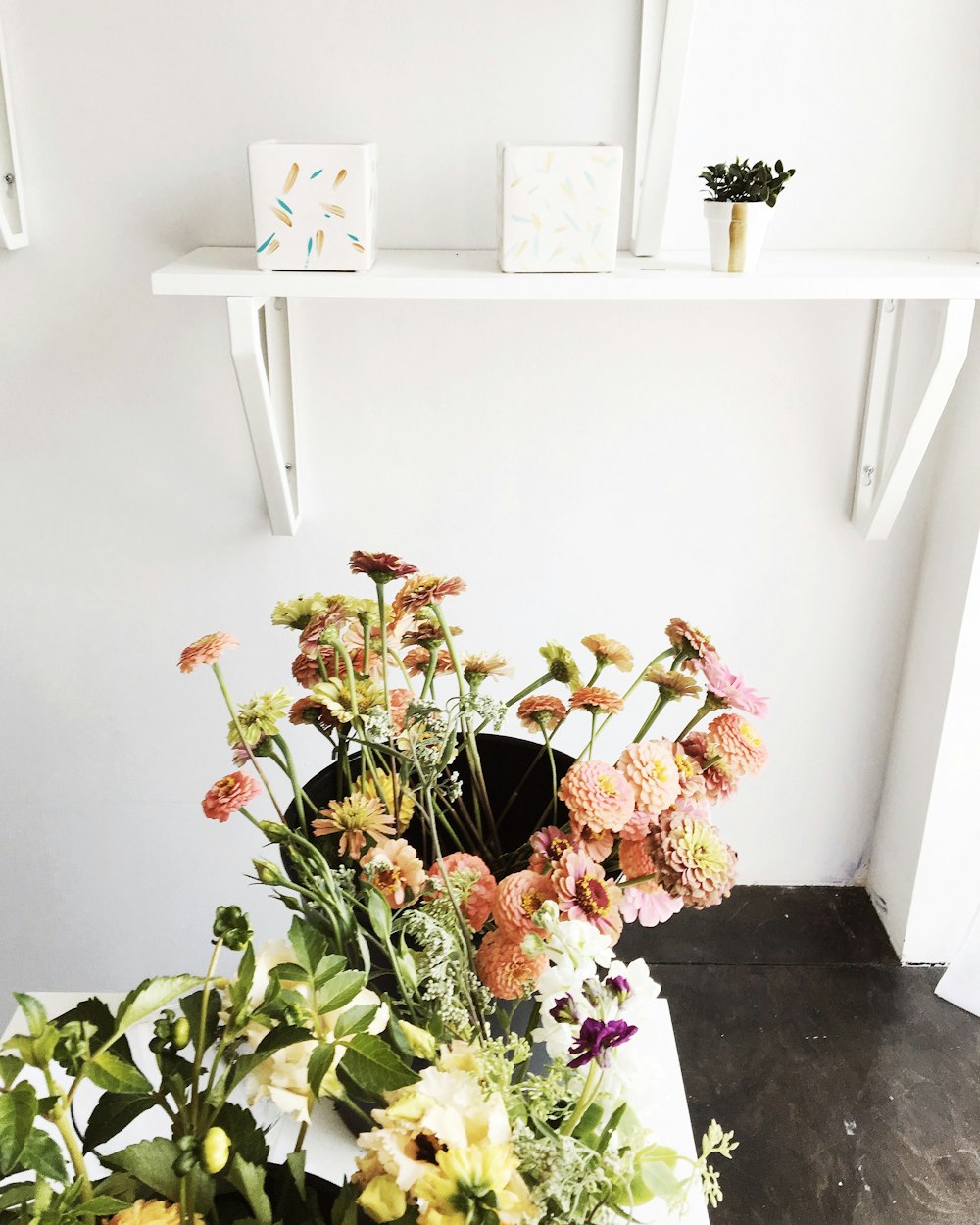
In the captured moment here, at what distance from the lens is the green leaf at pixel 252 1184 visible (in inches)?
17.9

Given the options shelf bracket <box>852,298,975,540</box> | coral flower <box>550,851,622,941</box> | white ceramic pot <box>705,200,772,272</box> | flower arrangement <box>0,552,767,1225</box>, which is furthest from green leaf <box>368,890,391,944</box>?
shelf bracket <box>852,298,975,540</box>

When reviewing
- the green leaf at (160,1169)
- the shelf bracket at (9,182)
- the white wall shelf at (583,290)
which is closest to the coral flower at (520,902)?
the green leaf at (160,1169)

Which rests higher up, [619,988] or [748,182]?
[748,182]

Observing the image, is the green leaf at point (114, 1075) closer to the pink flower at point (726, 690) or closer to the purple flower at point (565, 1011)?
the purple flower at point (565, 1011)

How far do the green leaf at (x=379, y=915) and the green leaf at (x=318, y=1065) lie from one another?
11cm

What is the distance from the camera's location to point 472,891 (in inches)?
26.0

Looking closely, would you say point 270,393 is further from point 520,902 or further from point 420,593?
point 520,902

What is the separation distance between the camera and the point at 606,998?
0.54 metres

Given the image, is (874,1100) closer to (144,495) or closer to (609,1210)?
(609,1210)

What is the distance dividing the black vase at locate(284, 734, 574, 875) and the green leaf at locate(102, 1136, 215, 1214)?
300 mm

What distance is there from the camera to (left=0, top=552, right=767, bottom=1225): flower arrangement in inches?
18.3

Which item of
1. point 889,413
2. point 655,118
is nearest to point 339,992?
point 655,118

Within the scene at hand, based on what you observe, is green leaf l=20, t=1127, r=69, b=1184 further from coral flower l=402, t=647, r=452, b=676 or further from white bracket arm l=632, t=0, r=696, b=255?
white bracket arm l=632, t=0, r=696, b=255

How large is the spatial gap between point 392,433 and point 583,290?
1.20 ft
